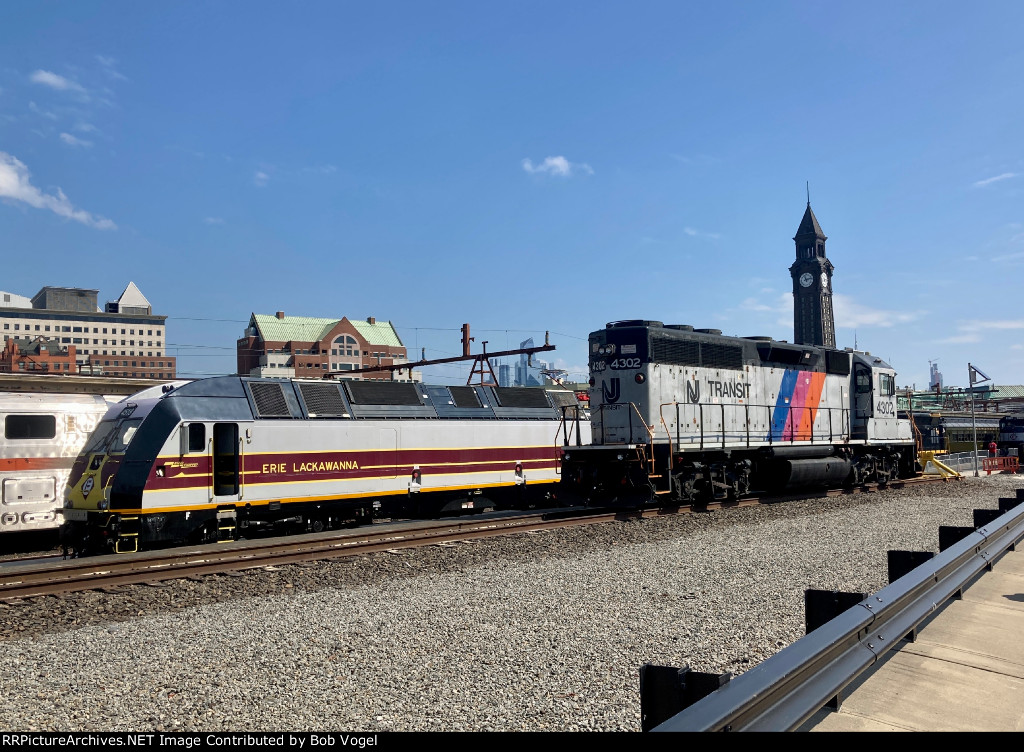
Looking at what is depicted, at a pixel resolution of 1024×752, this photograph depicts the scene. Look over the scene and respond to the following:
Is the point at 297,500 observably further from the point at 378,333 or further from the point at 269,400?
the point at 378,333

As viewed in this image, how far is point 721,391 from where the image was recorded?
18391 millimetres

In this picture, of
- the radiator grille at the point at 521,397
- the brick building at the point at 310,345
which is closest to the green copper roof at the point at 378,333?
the brick building at the point at 310,345

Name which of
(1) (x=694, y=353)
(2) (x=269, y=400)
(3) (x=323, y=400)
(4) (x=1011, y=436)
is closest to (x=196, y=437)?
(2) (x=269, y=400)

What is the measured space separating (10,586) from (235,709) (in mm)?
6113

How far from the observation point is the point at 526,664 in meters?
6.00

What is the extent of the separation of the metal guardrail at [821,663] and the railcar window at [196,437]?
1206cm

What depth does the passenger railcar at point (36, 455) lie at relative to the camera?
1431 cm

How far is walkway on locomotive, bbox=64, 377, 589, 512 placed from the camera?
43.5 ft

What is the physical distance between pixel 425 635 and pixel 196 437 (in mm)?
8475

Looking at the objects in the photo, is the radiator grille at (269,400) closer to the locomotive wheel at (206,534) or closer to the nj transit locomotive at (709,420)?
the locomotive wheel at (206,534)

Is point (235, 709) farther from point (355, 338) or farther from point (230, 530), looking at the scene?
point (355, 338)

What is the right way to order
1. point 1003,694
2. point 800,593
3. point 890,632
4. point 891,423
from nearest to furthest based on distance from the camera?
point 1003,694
point 890,632
point 800,593
point 891,423

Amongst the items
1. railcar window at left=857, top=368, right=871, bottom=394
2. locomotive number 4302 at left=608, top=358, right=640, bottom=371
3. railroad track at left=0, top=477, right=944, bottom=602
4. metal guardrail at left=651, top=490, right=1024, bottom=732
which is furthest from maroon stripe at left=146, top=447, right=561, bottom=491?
metal guardrail at left=651, top=490, right=1024, bottom=732

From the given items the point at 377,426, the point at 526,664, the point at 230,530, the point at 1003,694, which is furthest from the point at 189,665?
the point at 377,426
